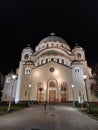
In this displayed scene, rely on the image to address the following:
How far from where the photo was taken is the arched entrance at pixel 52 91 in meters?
32.7

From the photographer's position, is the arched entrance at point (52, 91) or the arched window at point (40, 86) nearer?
the arched entrance at point (52, 91)

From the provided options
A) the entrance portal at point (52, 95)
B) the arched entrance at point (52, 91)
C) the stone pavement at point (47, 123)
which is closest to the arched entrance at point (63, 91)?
the arched entrance at point (52, 91)

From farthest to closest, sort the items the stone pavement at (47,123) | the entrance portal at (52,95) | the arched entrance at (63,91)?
the arched entrance at (63,91)
the entrance portal at (52,95)
the stone pavement at (47,123)

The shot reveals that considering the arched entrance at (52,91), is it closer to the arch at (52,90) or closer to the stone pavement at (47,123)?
the arch at (52,90)

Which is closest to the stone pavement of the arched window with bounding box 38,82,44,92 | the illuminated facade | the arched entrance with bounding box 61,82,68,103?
the illuminated facade

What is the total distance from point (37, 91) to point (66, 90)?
8563 millimetres

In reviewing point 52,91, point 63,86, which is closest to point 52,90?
point 52,91

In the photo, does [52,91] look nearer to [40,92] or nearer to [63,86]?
[40,92]

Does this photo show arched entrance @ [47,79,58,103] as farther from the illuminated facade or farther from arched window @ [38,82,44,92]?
arched window @ [38,82,44,92]

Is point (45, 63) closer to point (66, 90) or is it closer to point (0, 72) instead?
point (66, 90)

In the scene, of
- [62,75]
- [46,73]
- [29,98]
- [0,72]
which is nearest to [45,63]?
[46,73]

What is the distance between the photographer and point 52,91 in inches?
1321

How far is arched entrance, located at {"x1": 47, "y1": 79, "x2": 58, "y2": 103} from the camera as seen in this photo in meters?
32.7

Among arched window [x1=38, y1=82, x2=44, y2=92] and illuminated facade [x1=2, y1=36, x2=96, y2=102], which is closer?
illuminated facade [x1=2, y1=36, x2=96, y2=102]
